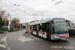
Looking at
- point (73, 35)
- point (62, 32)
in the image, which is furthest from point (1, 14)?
point (62, 32)

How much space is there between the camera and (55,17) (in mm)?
11781

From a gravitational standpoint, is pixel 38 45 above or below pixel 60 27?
below

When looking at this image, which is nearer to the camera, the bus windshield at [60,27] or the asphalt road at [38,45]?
the asphalt road at [38,45]

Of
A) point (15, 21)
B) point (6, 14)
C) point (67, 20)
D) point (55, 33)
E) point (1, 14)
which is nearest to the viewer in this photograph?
point (55, 33)

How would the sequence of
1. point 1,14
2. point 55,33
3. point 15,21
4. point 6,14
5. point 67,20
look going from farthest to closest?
point 15,21 → point 6,14 → point 1,14 → point 67,20 → point 55,33

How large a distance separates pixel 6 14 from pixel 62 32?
4374 cm

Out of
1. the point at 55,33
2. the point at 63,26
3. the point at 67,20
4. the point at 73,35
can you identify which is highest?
the point at 67,20

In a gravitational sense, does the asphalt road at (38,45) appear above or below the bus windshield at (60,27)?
below

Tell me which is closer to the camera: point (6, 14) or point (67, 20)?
point (67, 20)

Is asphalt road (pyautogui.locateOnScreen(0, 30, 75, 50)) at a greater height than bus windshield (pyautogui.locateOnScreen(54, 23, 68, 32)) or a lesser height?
lesser

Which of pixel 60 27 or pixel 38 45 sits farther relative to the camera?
pixel 60 27

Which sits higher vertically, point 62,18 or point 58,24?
A: point 62,18

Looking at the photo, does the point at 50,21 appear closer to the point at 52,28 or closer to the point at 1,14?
the point at 52,28

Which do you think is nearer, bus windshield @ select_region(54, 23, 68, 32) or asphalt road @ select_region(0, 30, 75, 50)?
asphalt road @ select_region(0, 30, 75, 50)
